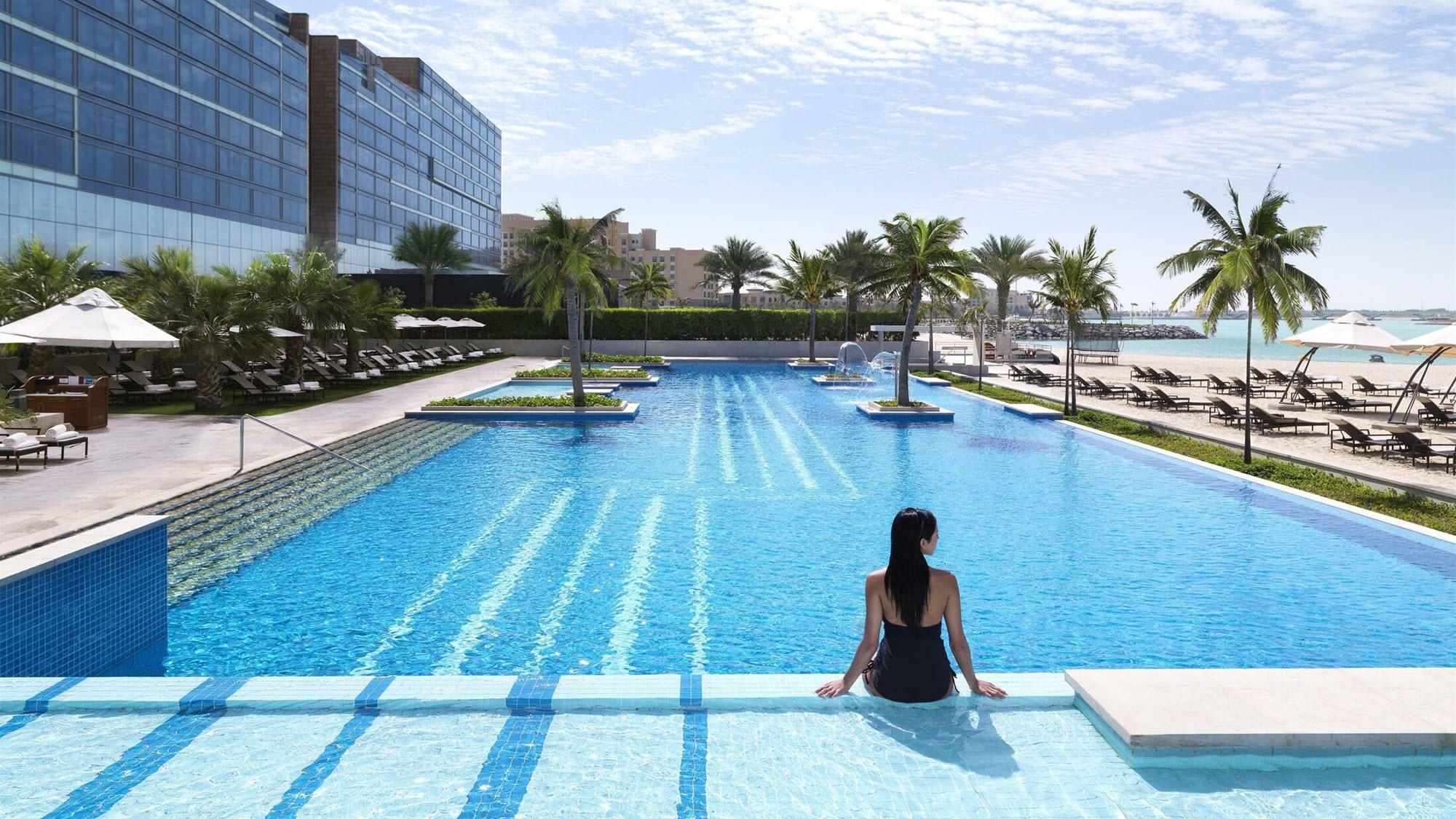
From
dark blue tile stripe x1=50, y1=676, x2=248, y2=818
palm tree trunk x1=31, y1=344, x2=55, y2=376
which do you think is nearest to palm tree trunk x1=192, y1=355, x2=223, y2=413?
palm tree trunk x1=31, y1=344, x2=55, y2=376

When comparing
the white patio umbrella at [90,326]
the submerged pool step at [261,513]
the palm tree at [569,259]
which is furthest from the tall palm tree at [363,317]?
the submerged pool step at [261,513]

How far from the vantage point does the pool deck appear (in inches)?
187

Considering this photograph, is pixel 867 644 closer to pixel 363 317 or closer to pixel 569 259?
pixel 569 259

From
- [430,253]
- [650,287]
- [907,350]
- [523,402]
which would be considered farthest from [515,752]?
[650,287]

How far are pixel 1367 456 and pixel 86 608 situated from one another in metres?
18.3

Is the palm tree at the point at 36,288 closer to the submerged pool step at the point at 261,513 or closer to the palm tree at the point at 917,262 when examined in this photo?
the submerged pool step at the point at 261,513

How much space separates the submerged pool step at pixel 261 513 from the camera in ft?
31.4

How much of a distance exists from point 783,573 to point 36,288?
21.0 metres

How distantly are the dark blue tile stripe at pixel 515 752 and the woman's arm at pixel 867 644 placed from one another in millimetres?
1571

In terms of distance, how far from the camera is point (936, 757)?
191 inches

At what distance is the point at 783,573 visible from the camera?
32.2ft

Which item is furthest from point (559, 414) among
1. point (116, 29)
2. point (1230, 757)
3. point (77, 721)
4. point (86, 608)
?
point (116, 29)

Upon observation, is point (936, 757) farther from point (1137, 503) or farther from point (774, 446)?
point (774, 446)

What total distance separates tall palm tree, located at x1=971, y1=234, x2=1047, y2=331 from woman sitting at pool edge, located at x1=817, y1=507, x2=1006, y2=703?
4690 cm
